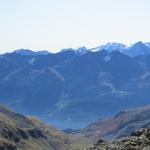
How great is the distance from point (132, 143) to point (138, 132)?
8.53 metres

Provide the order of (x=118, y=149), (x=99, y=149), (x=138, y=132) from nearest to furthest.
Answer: (x=118, y=149) → (x=99, y=149) → (x=138, y=132)

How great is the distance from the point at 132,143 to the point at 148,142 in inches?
68.5

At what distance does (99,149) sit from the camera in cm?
5572

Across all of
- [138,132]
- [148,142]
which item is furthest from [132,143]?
[138,132]

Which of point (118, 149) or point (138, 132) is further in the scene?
point (138, 132)

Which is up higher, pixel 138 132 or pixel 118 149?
pixel 138 132

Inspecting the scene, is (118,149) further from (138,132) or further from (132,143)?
(138,132)

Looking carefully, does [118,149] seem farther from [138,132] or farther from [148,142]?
[138,132]

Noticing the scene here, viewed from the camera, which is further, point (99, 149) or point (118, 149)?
point (99, 149)

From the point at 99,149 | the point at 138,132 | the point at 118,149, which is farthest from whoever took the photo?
the point at 138,132

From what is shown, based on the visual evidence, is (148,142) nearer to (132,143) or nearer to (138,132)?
(132,143)

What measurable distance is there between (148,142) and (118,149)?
11.9 ft

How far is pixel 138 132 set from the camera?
2427 inches

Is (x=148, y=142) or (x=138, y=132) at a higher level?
(x=138, y=132)
